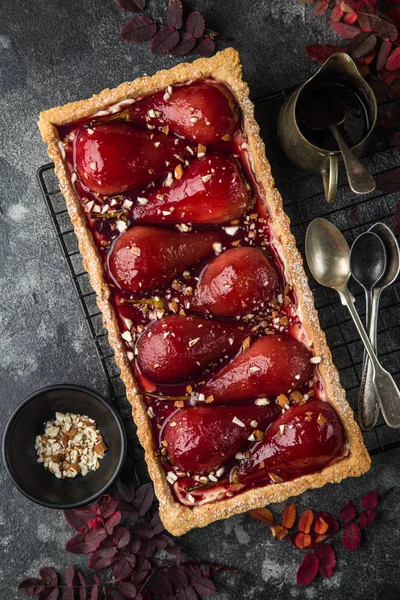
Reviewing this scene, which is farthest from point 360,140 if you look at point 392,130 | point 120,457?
point 120,457

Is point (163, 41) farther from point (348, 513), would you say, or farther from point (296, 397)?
point (348, 513)

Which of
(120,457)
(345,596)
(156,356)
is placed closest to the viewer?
(156,356)

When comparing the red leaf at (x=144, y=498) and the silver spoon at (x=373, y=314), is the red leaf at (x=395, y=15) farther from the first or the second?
the red leaf at (x=144, y=498)

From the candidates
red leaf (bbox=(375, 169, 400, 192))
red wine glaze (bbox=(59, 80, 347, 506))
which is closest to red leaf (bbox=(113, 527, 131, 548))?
red wine glaze (bbox=(59, 80, 347, 506))

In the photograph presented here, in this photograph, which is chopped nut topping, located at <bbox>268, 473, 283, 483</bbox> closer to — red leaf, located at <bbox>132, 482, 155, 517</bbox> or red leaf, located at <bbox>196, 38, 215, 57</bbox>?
red leaf, located at <bbox>132, 482, 155, 517</bbox>

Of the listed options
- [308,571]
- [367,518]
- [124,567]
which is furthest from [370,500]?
[124,567]

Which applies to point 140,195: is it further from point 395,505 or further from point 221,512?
point 395,505
